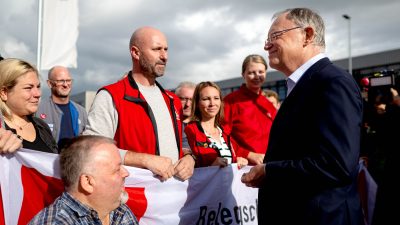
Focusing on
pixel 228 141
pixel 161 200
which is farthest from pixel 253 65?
pixel 161 200

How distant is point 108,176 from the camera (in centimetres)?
230

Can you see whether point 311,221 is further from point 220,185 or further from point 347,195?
point 220,185

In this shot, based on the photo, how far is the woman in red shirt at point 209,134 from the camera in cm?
400

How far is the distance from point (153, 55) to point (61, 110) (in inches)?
114

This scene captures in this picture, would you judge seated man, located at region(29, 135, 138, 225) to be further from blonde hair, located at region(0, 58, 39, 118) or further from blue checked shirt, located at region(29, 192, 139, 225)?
blonde hair, located at region(0, 58, 39, 118)

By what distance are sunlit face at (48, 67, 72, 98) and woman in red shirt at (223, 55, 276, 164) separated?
248 centimetres

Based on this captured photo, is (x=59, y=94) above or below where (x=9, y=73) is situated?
above

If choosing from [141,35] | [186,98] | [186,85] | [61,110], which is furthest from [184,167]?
[61,110]

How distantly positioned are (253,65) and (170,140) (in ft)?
6.81

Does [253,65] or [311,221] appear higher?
[253,65]

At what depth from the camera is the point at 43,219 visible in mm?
2119

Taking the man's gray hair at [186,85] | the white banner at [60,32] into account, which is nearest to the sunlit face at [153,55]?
the man's gray hair at [186,85]

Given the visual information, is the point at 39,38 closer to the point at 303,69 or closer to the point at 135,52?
the point at 135,52

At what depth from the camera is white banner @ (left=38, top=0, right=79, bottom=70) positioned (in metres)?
7.52
